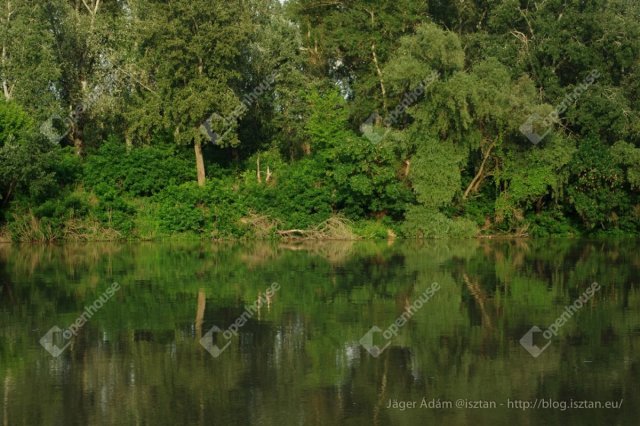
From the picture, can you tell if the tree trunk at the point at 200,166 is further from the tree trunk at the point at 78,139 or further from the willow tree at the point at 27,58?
the tree trunk at the point at 78,139

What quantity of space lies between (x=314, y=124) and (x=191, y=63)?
6.23 metres

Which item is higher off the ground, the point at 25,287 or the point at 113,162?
the point at 113,162

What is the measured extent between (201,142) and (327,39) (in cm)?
939

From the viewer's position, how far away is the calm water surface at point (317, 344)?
35.4 ft

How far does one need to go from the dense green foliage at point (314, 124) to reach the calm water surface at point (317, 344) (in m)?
11.7

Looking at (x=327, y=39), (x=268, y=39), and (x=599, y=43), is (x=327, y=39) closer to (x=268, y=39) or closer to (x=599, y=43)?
(x=268, y=39)

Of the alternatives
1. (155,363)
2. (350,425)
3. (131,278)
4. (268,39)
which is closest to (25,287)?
(131,278)

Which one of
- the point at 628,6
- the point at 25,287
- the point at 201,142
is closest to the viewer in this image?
the point at 25,287

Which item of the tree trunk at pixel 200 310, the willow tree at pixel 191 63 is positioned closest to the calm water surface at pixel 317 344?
the tree trunk at pixel 200 310

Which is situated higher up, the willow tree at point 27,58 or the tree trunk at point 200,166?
the willow tree at point 27,58

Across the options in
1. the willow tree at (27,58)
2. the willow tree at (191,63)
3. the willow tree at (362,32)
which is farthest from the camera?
the willow tree at (362,32)

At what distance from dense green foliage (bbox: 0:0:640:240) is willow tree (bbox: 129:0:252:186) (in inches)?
3.4

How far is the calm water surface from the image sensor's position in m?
10.8

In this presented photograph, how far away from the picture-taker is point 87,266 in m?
27.1
